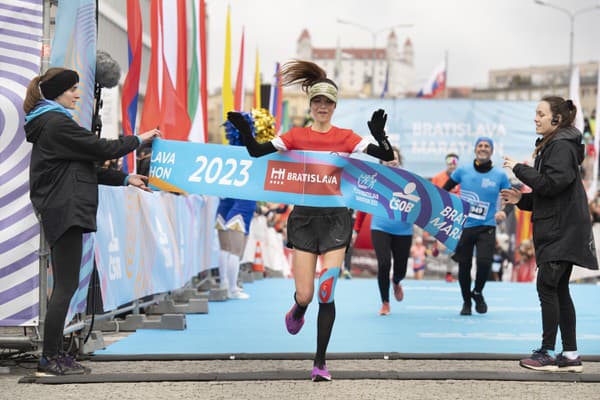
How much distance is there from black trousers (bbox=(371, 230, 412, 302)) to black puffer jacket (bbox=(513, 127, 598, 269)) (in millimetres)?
4274

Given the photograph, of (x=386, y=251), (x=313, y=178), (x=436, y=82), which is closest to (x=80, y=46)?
(x=313, y=178)

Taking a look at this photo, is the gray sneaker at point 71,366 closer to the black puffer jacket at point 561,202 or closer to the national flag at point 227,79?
the black puffer jacket at point 561,202

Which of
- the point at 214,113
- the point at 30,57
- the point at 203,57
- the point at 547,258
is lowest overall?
the point at 547,258

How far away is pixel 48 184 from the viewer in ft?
23.0

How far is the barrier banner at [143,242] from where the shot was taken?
30.9ft

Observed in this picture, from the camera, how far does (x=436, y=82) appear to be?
50438 millimetres

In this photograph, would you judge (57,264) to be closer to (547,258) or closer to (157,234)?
(547,258)

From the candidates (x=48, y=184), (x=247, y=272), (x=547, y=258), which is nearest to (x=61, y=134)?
(x=48, y=184)

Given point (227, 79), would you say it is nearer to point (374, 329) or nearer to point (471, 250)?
point (471, 250)

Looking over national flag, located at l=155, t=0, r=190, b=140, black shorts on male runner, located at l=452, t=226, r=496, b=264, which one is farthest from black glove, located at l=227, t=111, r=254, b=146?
black shorts on male runner, located at l=452, t=226, r=496, b=264

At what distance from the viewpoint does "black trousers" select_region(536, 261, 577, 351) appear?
308 inches

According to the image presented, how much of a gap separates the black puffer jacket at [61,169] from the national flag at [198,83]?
687cm

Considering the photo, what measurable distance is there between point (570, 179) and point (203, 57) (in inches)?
320

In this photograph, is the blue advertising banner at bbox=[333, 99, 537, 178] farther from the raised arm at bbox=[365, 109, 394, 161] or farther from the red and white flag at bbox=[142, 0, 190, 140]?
the raised arm at bbox=[365, 109, 394, 161]
